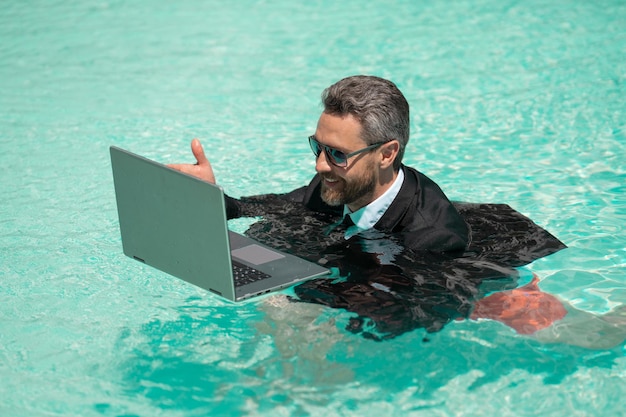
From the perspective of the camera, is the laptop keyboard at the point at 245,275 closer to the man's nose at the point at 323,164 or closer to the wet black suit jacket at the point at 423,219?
the man's nose at the point at 323,164

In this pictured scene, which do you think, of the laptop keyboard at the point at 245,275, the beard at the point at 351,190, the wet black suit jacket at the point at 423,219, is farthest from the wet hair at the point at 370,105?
the laptop keyboard at the point at 245,275

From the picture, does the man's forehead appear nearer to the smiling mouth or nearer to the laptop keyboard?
the smiling mouth

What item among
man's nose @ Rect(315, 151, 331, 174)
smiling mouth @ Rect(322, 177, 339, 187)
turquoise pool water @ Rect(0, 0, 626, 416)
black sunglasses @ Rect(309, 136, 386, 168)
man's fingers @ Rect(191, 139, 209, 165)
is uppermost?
man's fingers @ Rect(191, 139, 209, 165)

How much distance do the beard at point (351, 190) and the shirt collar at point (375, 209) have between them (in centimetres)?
7

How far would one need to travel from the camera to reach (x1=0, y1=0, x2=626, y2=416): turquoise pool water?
376cm

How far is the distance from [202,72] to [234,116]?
4.00 feet

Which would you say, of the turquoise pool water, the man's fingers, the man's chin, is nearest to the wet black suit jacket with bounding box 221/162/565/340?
the turquoise pool water

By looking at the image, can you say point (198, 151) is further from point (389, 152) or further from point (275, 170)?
point (275, 170)

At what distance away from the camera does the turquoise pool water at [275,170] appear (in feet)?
12.3

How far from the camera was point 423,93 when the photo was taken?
26.6 feet

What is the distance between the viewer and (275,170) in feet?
21.8

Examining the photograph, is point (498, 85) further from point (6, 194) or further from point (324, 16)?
point (6, 194)

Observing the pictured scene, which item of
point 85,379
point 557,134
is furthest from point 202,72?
point 85,379

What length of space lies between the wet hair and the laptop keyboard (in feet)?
2.72
